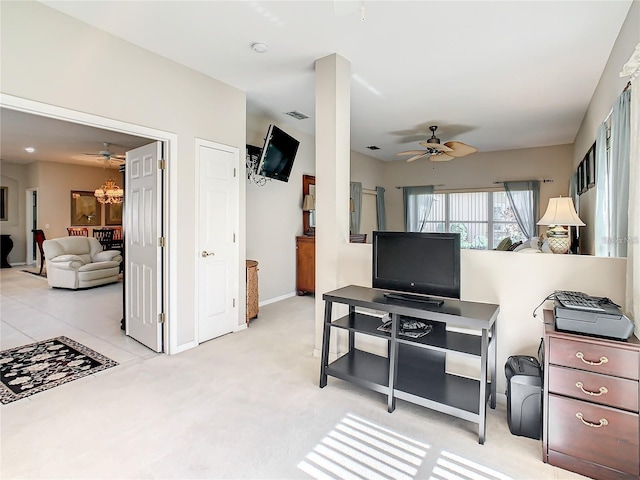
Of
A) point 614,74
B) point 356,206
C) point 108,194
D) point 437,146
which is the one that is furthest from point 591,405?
point 108,194

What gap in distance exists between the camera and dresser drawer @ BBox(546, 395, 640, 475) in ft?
5.23

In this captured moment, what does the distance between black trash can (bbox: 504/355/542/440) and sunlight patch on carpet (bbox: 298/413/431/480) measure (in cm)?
58

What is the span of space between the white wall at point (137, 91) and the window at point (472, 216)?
17.0 feet

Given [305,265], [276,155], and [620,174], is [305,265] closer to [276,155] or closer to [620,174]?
[276,155]

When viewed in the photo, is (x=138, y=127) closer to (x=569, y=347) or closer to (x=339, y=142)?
(x=339, y=142)

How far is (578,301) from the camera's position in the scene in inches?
71.2

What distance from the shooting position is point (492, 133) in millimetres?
5676

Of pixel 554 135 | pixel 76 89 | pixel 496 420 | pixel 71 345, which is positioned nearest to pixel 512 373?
pixel 496 420

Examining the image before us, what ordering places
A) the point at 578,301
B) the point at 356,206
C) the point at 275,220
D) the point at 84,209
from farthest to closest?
the point at 84,209
the point at 356,206
the point at 275,220
the point at 578,301

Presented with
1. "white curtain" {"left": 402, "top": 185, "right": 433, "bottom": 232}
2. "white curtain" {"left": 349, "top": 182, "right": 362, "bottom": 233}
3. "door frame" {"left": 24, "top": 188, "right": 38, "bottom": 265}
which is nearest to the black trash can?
"white curtain" {"left": 349, "top": 182, "right": 362, "bottom": 233}

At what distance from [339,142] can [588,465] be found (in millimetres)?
2687

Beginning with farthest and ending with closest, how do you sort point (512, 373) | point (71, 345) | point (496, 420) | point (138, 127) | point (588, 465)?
point (71, 345) < point (138, 127) < point (496, 420) < point (512, 373) < point (588, 465)

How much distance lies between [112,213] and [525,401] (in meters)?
10.5

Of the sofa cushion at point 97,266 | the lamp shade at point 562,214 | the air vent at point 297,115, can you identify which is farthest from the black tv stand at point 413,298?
the sofa cushion at point 97,266
